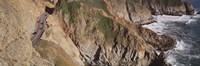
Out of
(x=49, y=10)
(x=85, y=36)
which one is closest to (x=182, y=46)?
(x=85, y=36)

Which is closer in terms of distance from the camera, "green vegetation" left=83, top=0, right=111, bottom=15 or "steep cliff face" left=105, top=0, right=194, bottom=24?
"green vegetation" left=83, top=0, right=111, bottom=15

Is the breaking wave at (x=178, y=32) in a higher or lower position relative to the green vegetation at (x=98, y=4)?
lower

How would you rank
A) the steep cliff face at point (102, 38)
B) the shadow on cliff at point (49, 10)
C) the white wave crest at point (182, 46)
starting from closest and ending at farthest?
the steep cliff face at point (102, 38)
the shadow on cliff at point (49, 10)
the white wave crest at point (182, 46)

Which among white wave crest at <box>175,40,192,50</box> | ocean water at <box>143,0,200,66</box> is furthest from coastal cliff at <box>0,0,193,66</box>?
ocean water at <box>143,0,200,66</box>

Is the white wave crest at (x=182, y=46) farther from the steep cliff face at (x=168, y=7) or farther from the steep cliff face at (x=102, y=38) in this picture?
the steep cliff face at (x=168, y=7)

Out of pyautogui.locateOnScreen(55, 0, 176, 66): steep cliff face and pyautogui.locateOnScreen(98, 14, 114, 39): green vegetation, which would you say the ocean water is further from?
pyautogui.locateOnScreen(98, 14, 114, 39): green vegetation

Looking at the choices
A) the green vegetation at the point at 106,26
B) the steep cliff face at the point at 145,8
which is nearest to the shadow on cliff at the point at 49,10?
the green vegetation at the point at 106,26
